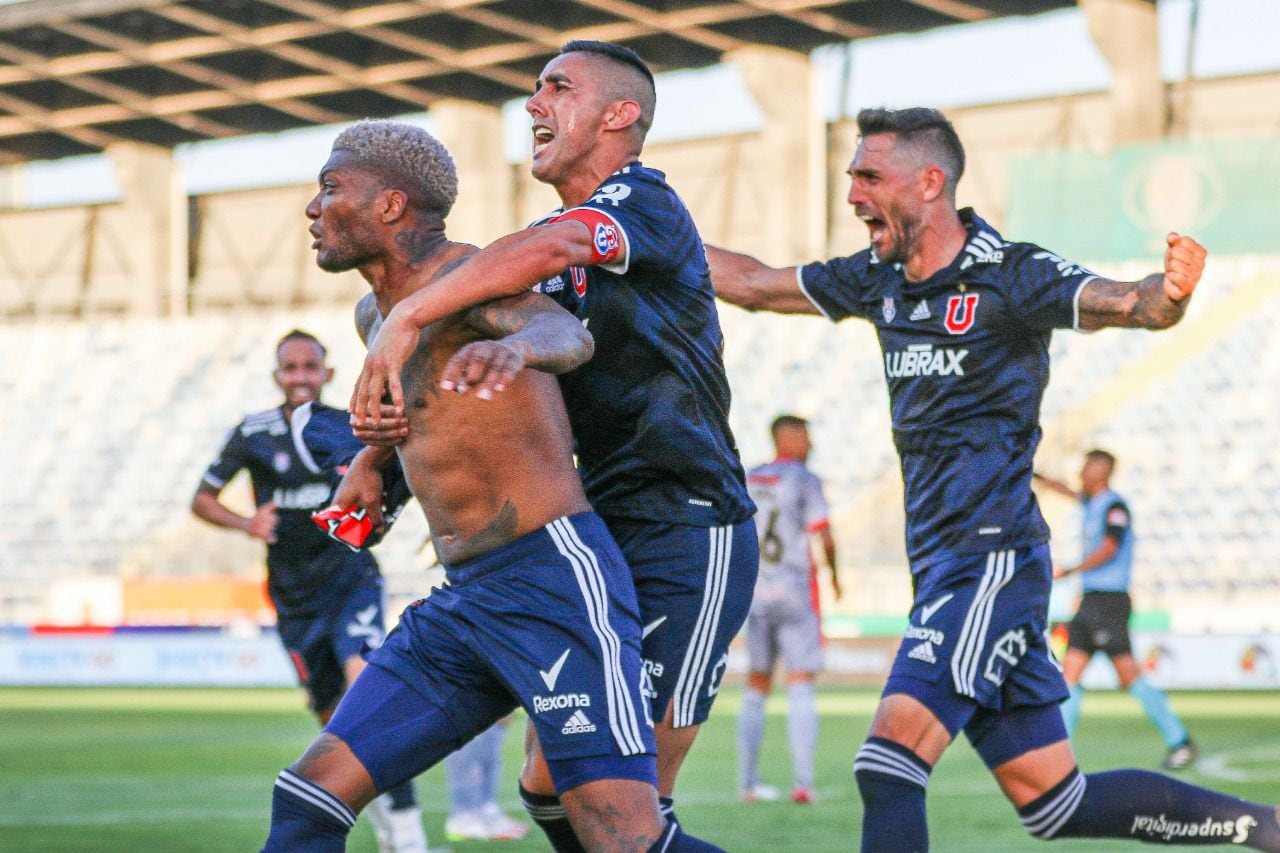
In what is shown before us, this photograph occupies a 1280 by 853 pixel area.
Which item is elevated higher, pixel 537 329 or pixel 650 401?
pixel 537 329

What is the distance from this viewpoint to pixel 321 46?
3528 centimetres

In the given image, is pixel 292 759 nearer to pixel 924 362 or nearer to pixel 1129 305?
pixel 924 362

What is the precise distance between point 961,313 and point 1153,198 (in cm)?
2083

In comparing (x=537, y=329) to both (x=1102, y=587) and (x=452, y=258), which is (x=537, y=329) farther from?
(x=1102, y=587)

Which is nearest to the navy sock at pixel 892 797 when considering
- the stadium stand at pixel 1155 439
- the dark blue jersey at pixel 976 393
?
Answer: the dark blue jersey at pixel 976 393

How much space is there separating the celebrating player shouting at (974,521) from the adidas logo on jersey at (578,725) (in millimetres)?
1306

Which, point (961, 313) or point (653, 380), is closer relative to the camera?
point (653, 380)

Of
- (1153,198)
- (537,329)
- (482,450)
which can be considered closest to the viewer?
(537,329)

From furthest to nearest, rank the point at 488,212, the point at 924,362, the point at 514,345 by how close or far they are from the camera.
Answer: the point at 488,212, the point at 924,362, the point at 514,345

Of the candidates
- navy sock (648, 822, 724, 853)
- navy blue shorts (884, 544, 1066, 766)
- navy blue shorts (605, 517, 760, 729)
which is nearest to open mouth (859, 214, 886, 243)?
navy blue shorts (884, 544, 1066, 766)

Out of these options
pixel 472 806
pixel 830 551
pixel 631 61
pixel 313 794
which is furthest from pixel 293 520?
pixel 313 794

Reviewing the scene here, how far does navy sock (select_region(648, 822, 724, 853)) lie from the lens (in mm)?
4539

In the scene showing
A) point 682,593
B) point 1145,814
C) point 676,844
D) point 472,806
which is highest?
point 682,593

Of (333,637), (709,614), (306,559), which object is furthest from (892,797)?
(306,559)
